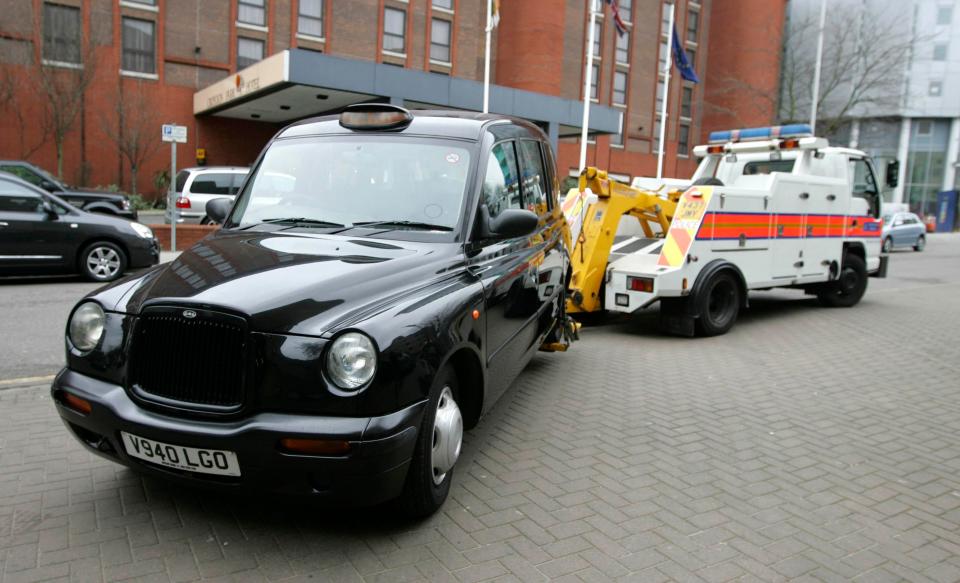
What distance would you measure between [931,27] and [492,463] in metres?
65.7

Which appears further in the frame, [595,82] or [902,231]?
[595,82]

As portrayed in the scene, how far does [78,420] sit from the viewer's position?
309 cm

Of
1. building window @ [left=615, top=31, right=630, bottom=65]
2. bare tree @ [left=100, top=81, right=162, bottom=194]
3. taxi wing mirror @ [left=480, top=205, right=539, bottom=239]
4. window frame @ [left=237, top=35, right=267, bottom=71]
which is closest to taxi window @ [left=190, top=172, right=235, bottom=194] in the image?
bare tree @ [left=100, top=81, right=162, bottom=194]

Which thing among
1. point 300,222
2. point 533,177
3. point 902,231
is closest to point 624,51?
point 902,231

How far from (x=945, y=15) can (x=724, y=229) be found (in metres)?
60.8

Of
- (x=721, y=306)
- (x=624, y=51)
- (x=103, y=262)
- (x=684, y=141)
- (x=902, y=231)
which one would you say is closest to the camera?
(x=721, y=306)

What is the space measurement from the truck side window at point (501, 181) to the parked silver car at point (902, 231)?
90.4ft

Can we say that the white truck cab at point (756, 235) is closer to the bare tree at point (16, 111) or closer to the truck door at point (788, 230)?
the truck door at point (788, 230)

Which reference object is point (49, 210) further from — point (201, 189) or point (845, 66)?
point (845, 66)

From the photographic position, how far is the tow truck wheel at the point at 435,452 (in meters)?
3.12

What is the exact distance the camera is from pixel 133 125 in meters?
29.1

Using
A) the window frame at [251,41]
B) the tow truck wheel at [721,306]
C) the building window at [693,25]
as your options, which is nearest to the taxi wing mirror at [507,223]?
the tow truck wheel at [721,306]

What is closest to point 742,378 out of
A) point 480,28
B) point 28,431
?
point 28,431

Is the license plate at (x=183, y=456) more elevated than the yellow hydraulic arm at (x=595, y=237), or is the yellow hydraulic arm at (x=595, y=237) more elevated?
the yellow hydraulic arm at (x=595, y=237)
